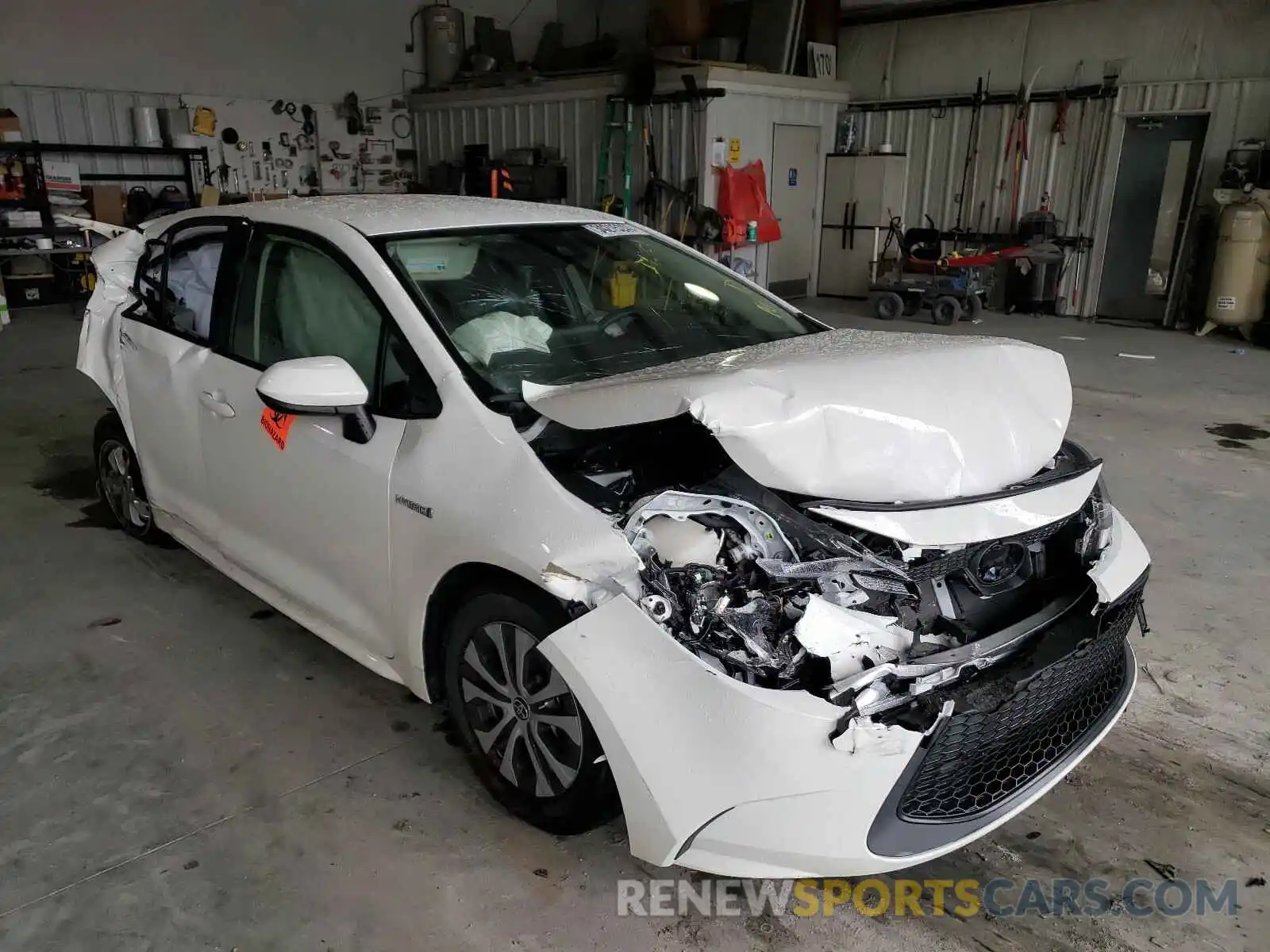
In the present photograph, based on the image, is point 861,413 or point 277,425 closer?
point 861,413

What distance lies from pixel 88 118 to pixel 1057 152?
1103 centimetres

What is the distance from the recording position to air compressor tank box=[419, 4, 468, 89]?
12.5 meters

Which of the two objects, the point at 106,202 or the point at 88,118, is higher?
the point at 88,118

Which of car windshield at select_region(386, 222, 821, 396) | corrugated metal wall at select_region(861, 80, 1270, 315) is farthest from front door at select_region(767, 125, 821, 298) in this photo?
car windshield at select_region(386, 222, 821, 396)

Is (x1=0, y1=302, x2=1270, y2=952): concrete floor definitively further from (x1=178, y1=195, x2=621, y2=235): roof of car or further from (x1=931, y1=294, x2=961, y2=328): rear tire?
(x1=931, y1=294, x2=961, y2=328): rear tire

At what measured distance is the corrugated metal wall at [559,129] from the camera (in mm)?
10133

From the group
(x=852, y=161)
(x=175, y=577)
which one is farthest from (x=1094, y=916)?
(x=852, y=161)

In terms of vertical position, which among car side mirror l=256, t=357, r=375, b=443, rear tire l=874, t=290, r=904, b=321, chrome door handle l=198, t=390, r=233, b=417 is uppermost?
car side mirror l=256, t=357, r=375, b=443

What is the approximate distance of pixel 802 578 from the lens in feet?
5.73

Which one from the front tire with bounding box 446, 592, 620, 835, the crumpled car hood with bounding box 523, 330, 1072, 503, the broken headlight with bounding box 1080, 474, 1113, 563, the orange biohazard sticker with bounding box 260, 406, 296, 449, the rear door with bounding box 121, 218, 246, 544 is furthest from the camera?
the rear door with bounding box 121, 218, 246, 544

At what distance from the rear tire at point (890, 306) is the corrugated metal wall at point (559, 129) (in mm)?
2550

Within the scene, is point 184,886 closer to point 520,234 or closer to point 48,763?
point 48,763

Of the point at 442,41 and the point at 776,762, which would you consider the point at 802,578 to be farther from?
the point at 442,41

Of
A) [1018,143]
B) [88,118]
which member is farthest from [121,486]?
[1018,143]
